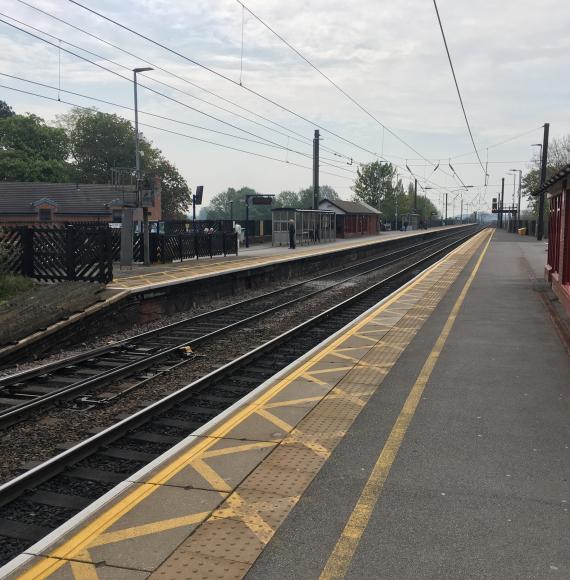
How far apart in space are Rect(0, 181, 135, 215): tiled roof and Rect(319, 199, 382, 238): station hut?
59.2ft

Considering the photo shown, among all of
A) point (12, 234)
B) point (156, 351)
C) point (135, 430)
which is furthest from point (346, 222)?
point (135, 430)

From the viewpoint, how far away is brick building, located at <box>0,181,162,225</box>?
50.0 metres

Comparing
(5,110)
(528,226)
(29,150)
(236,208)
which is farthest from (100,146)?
(236,208)

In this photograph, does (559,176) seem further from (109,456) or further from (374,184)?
(374,184)

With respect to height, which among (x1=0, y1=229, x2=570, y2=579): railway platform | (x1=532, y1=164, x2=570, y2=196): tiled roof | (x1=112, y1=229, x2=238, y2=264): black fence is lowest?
(x1=0, y1=229, x2=570, y2=579): railway platform

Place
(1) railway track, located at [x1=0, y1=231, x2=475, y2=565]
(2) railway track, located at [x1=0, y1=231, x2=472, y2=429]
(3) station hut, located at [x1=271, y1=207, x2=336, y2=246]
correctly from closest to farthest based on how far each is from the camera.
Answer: (1) railway track, located at [x1=0, y1=231, x2=475, y2=565] < (2) railway track, located at [x1=0, y1=231, x2=472, y2=429] < (3) station hut, located at [x1=271, y1=207, x2=336, y2=246]

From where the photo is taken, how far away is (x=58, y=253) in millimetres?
15281

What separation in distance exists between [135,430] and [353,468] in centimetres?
302

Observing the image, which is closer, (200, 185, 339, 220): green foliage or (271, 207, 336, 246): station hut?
(271, 207, 336, 246): station hut

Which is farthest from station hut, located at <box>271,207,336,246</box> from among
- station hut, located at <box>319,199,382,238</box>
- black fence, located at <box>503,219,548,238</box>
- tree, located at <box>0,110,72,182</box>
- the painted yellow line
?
tree, located at <box>0,110,72,182</box>

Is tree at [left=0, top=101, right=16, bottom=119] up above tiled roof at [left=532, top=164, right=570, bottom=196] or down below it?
above

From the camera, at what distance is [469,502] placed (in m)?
4.07

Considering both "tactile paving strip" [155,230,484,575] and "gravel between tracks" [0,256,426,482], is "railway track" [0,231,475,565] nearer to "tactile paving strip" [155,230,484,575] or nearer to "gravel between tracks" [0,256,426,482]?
"gravel between tracks" [0,256,426,482]

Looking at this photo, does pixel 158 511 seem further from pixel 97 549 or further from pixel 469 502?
pixel 469 502
